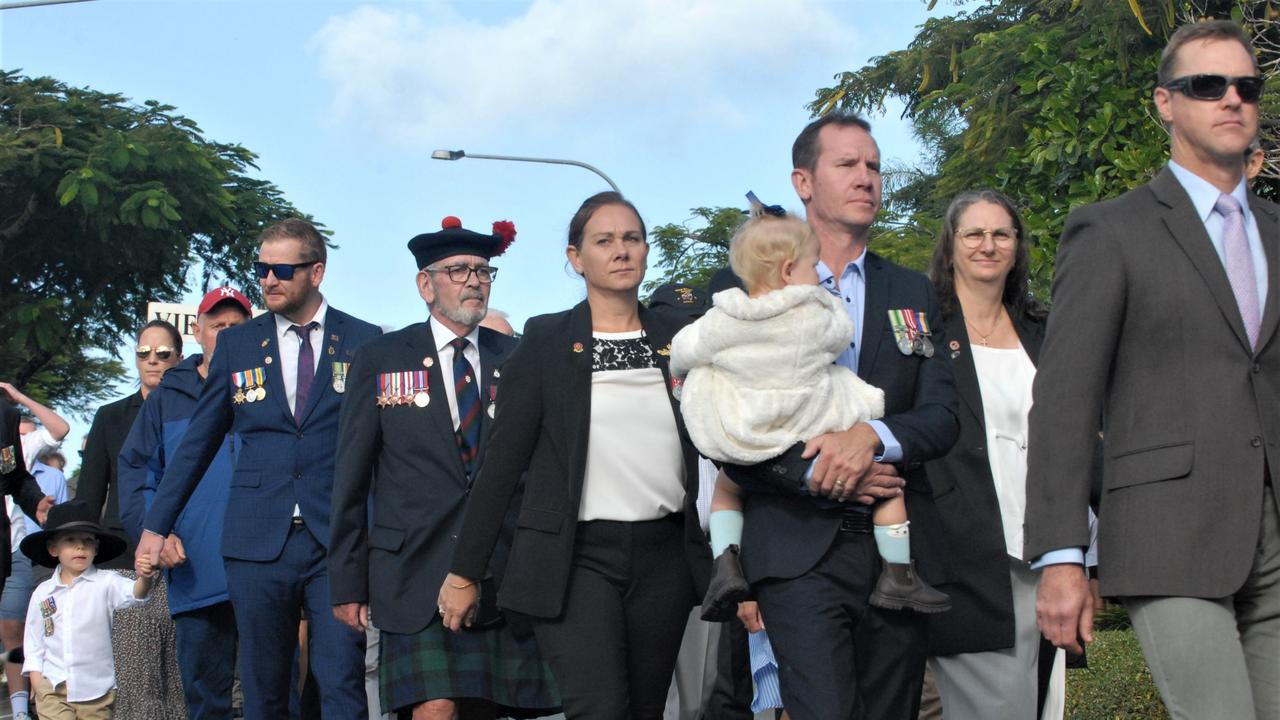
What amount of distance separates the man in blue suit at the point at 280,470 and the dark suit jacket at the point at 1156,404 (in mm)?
4025

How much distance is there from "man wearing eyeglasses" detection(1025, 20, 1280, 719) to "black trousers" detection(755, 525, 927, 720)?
67 centimetres

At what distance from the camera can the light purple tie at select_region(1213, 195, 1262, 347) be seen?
408 cm

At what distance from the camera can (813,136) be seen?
215 inches

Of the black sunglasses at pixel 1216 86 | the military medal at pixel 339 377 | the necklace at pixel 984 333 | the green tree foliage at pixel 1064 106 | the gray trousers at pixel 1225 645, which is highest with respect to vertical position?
the green tree foliage at pixel 1064 106

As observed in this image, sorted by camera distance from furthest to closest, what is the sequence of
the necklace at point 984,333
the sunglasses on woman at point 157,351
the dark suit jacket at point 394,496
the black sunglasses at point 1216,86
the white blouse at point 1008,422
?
the sunglasses on woman at point 157,351 → the dark suit jacket at point 394,496 → the necklace at point 984,333 → the white blouse at point 1008,422 → the black sunglasses at point 1216,86

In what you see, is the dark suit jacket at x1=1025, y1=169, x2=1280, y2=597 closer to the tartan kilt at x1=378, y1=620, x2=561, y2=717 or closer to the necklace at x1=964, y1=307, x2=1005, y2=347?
the necklace at x1=964, y1=307, x2=1005, y2=347

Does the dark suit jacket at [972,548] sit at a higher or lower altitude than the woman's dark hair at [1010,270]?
lower

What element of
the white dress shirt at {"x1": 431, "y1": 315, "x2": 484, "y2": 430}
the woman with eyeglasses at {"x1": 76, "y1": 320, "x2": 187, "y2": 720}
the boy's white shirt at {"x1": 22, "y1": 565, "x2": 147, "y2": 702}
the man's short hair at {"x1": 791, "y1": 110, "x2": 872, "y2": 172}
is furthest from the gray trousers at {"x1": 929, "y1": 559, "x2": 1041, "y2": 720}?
the boy's white shirt at {"x1": 22, "y1": 565, "x2": 147, "y2": 702}

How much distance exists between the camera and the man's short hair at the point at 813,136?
544 centimetres

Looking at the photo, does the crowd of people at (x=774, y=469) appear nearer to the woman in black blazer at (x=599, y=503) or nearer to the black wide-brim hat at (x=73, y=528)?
the woman in black blazer at (x=599, y=503)

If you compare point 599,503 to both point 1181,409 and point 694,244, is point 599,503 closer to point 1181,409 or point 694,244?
point 1181,409

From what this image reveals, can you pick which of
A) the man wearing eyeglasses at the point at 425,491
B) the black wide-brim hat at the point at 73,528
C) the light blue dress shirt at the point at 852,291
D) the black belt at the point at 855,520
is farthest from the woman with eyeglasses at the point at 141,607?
the black belt at the point at 855,520

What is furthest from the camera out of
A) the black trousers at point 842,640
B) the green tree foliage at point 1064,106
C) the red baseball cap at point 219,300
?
the green tree foliage at point 1064,106

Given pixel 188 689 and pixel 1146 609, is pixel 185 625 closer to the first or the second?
pixel 188 689
